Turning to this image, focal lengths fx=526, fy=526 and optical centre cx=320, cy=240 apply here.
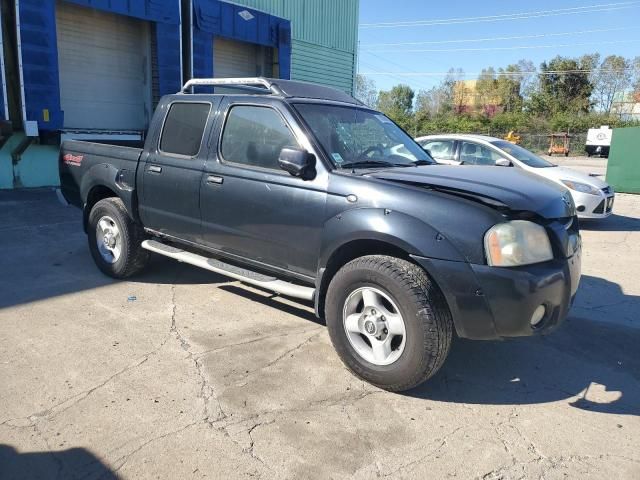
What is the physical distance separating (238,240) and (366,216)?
1341 millimetres

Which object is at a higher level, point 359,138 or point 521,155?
point 359,138

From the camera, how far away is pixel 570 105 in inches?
1977

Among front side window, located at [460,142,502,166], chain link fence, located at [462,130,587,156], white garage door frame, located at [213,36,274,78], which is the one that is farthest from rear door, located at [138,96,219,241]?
chain link fence, located at [462,130,587,156]

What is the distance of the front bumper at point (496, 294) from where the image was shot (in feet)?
10.2

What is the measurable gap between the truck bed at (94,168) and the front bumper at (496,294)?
131 inches

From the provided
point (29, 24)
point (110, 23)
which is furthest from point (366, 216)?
point (110, 23)

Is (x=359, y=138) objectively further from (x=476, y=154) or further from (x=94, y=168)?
(x=476, y=154)

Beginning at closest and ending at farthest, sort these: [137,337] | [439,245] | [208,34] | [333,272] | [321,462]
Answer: [321,462], [439,245], [333,272], [137,337], [208,34]

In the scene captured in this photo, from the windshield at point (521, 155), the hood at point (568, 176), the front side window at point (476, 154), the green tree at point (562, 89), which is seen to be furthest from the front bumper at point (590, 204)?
the green tree at point (562, 89)

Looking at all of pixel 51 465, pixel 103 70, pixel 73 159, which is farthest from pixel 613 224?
pixel 103 70

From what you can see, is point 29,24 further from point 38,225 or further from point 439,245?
point 439,245

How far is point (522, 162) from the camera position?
9.97 metres

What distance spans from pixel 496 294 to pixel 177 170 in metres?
3.06

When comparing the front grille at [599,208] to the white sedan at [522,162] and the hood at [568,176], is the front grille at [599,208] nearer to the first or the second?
the white sedan at [522,162]
